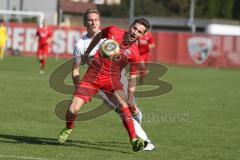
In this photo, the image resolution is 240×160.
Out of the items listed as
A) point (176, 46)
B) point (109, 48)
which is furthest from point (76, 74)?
point (176, 46)

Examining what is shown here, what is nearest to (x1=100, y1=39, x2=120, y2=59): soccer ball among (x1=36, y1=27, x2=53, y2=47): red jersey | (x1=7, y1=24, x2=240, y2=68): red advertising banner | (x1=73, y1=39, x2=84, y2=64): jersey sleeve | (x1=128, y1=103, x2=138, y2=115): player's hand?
(x1=128, y1=103, x2=138, y2=115): player's hand

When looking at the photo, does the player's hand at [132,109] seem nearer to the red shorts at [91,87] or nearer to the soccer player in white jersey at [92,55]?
the soccer player in white jersey at [92,55]

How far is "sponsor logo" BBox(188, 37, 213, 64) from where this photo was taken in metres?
45.8

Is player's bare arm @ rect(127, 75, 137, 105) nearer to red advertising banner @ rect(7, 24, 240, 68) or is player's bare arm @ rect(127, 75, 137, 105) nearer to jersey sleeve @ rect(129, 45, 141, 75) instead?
jersey sleeve @ rect(129, 45, 141, 75)

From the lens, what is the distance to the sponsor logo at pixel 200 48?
45.8 metres

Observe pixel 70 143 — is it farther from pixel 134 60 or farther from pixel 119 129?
pixel 119 129

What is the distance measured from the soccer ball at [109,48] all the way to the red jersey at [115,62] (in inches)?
3.0

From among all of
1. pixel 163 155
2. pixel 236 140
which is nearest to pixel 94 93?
pixel 163 155

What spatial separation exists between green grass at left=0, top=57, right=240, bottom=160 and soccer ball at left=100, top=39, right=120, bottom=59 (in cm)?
140

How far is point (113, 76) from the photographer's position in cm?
1047

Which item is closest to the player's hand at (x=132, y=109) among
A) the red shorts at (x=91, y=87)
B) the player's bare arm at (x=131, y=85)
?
the player's bare arm at (x=131, y=85)

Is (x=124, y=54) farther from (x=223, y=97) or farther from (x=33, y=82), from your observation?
(x=33, y=82)

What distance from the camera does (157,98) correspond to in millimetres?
20734

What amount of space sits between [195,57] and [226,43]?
7.66 ft
